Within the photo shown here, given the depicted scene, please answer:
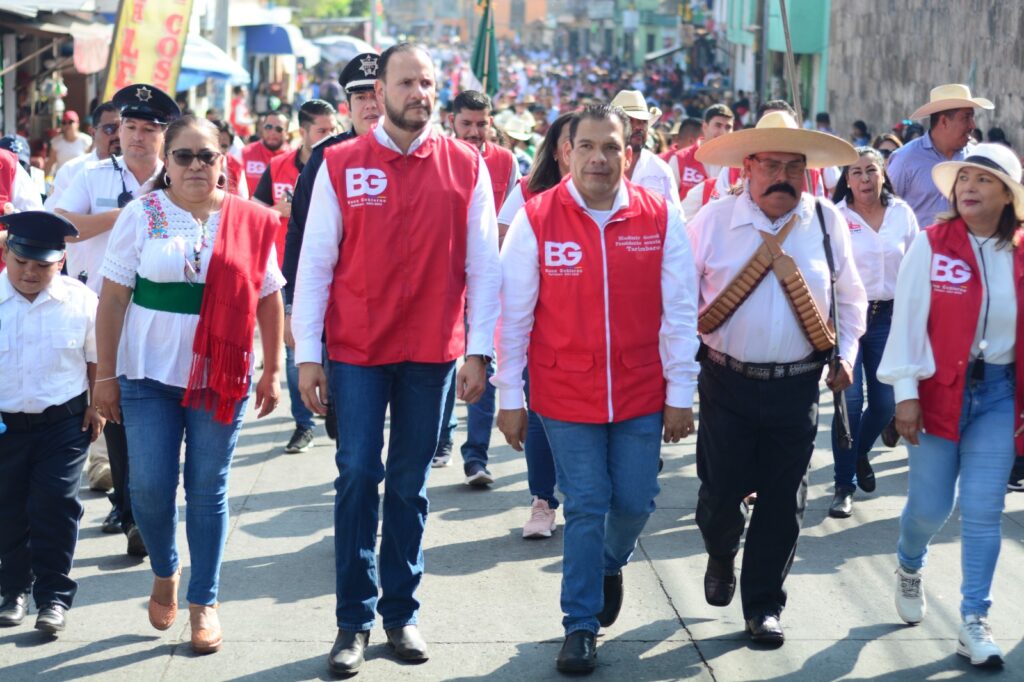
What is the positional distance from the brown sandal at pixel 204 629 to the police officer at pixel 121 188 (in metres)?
1.20

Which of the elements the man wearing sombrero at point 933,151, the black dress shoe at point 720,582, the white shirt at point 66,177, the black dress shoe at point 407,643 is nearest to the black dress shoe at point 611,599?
the black dress shoe at point 720,582

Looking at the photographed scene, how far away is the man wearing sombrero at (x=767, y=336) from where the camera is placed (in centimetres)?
522

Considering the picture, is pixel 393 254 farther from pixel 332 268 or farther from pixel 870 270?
pixel 870 270

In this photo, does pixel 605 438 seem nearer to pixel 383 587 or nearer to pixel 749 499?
pixel 383 587

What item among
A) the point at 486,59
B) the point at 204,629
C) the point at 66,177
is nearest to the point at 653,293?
the point at 204,629

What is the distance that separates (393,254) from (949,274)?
6.41 ft

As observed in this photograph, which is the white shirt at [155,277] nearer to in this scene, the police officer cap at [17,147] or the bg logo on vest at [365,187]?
the bg logo on vest at [365,187]

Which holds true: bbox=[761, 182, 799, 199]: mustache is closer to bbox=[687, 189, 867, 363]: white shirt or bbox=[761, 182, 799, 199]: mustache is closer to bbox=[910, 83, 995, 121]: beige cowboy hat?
bbox=[687, 189, 867, 363]: white shirt

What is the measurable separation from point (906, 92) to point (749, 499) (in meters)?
20.0

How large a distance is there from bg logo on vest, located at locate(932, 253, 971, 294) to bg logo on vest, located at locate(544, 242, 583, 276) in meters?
1.29

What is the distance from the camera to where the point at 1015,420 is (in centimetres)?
522

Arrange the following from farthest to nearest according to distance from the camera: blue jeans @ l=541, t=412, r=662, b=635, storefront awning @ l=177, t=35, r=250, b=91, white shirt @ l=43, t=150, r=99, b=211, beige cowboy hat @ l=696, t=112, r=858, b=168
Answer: storefront awning @ l=177, t=35, r=250, b=91 < white shirt @ l=43, t=150, r=99, b=211 < beige cowboy hat @ l=696, t=112, r=858, b=168 < blue jeans @ l=541, t=412, r=662, b=635

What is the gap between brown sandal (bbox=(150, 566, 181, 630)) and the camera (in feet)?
17.4

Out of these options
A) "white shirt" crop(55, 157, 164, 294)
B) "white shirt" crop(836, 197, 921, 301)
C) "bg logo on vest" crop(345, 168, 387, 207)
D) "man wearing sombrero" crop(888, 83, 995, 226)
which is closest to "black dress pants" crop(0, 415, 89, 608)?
"white shirt" crop(55, 157, 164, 294)
